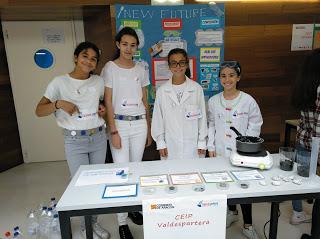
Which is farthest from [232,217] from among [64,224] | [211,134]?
[64,224]

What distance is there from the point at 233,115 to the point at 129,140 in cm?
83

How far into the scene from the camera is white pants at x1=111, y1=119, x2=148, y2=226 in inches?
84.0

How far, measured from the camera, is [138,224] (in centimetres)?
235

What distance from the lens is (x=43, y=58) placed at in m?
3.68

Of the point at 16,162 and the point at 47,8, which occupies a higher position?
the point at 47,8

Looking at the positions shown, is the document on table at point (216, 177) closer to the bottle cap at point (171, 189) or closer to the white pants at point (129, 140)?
the bottle cap at point (171, 189)

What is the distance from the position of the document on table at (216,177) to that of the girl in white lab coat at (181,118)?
0.66 metres

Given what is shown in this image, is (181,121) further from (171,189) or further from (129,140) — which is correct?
(171,189)

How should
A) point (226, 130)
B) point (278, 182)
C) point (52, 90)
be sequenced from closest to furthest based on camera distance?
point (278, 182)
point (52, 90)
point (226, 130)

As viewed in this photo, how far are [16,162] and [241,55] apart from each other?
10.9 ft

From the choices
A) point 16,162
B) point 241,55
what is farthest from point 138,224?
point 16,162

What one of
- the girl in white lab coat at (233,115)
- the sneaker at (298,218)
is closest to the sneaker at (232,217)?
the girl in white lab coat at (233,115)

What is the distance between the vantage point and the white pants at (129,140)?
2.13 meters

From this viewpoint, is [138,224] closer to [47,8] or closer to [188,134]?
[188,134]
